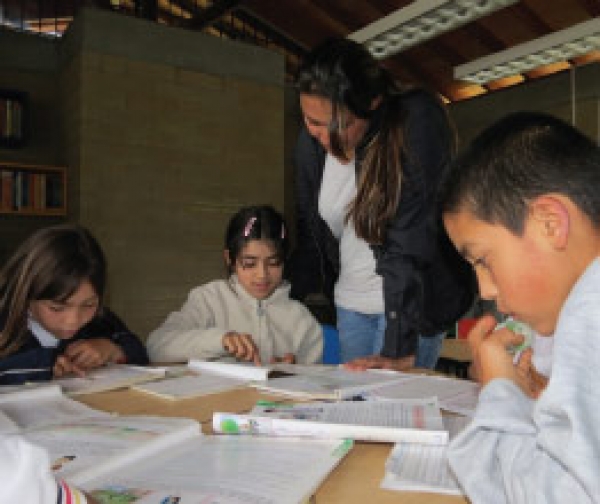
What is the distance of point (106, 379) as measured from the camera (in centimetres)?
138

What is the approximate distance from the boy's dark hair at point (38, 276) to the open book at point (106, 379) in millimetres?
220

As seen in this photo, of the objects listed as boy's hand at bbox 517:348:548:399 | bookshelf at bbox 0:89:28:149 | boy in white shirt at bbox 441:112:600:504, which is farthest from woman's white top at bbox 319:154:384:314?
bookshelf at bbox 0:89:28:149

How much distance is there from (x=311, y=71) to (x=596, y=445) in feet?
3.90

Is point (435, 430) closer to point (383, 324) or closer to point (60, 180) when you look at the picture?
point (383, 324)

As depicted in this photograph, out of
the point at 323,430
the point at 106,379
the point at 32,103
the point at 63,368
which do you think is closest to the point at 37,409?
the point at 106,379

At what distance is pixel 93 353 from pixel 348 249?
0.74 metres

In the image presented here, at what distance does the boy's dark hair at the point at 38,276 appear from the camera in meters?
1.55

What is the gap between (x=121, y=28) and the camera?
13.9 feet

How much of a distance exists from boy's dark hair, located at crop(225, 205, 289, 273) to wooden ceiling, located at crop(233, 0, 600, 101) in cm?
334

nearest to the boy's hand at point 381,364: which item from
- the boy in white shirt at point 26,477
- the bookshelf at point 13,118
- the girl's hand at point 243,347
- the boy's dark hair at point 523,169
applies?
the girl's hand at point 243,347

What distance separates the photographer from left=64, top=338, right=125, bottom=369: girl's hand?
1.54m

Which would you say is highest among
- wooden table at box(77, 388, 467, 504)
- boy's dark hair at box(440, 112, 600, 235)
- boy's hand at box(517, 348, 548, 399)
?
boy's dark hair at box(440, 112, 600, 235)

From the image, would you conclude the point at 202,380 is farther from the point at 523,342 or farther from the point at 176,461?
the point at 523,342

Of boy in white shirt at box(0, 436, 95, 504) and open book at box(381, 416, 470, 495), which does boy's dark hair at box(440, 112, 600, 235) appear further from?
boy in white shirt at box(0, 436, 95, 504)
